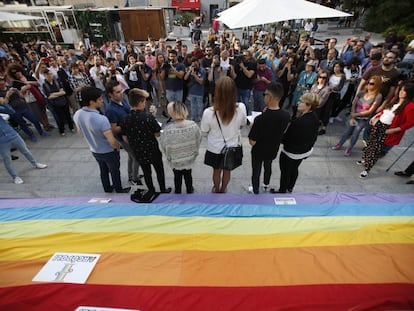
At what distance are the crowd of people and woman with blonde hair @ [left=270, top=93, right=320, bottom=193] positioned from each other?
1cm

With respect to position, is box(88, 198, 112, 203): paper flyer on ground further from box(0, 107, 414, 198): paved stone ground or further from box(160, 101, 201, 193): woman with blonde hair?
box(160, 101, 201, 193): woman with blonde hair

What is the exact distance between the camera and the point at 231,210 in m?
2.96

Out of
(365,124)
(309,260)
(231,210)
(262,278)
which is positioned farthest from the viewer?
(365,124)

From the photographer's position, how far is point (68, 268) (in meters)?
1.98

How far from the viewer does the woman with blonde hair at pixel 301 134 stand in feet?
9.88

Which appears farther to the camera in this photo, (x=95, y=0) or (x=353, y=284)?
(x=95, y=0)

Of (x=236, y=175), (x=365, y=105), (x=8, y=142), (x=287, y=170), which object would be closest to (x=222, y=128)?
(x=287, y=170)

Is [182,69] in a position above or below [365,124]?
above

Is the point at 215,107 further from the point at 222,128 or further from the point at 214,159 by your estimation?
the point at 214,159

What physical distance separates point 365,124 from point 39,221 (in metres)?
5.74

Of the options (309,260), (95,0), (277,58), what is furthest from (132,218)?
(95,0)

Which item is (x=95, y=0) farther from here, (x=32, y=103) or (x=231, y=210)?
(x=231, y=210)

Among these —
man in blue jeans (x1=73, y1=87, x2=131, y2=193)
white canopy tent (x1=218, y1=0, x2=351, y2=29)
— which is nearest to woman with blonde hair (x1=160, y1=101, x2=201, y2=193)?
man in blue jeans (x1=73, y1=87, x2=131, y2=193)

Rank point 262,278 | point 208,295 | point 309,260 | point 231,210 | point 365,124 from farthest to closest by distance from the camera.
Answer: point 365,124 < point 231,210 < point 309,260 < point 262,278 < point 208,295
